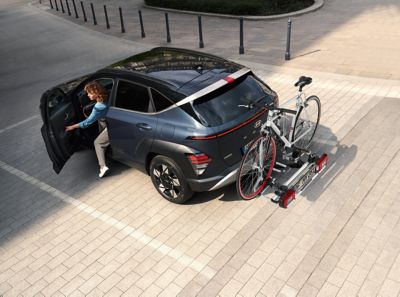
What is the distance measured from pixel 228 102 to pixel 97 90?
6.59 ft

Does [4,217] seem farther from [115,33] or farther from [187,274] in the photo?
[115,33]

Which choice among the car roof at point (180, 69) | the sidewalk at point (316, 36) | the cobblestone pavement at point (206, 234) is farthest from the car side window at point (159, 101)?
the sidewalk at point (316, 36)

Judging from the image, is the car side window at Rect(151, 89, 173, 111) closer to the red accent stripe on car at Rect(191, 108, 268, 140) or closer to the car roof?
the car roof

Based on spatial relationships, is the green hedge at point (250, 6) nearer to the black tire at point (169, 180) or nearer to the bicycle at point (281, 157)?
the bicycle at point (281, 157)

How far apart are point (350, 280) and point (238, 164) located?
186cm

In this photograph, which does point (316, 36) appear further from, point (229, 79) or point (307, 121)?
point (229, 79)

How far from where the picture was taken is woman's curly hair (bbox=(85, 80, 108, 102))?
568cm

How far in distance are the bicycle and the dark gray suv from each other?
0.18 metres

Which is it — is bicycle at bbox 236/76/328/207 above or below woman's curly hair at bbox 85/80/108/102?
below

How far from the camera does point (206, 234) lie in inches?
193

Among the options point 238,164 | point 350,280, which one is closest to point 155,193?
point 238,164

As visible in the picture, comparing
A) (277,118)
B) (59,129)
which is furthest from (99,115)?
(277,118)

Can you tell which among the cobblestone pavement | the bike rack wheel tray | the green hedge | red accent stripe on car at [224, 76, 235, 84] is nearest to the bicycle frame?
the bike rack wheel tray

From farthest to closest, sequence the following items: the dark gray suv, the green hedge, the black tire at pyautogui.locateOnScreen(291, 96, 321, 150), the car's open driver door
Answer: the green hedge < the car's open driver door < the black tire at pyautogui.locateOnScreen(291, 96, 321, 150) < the dark gray suv
